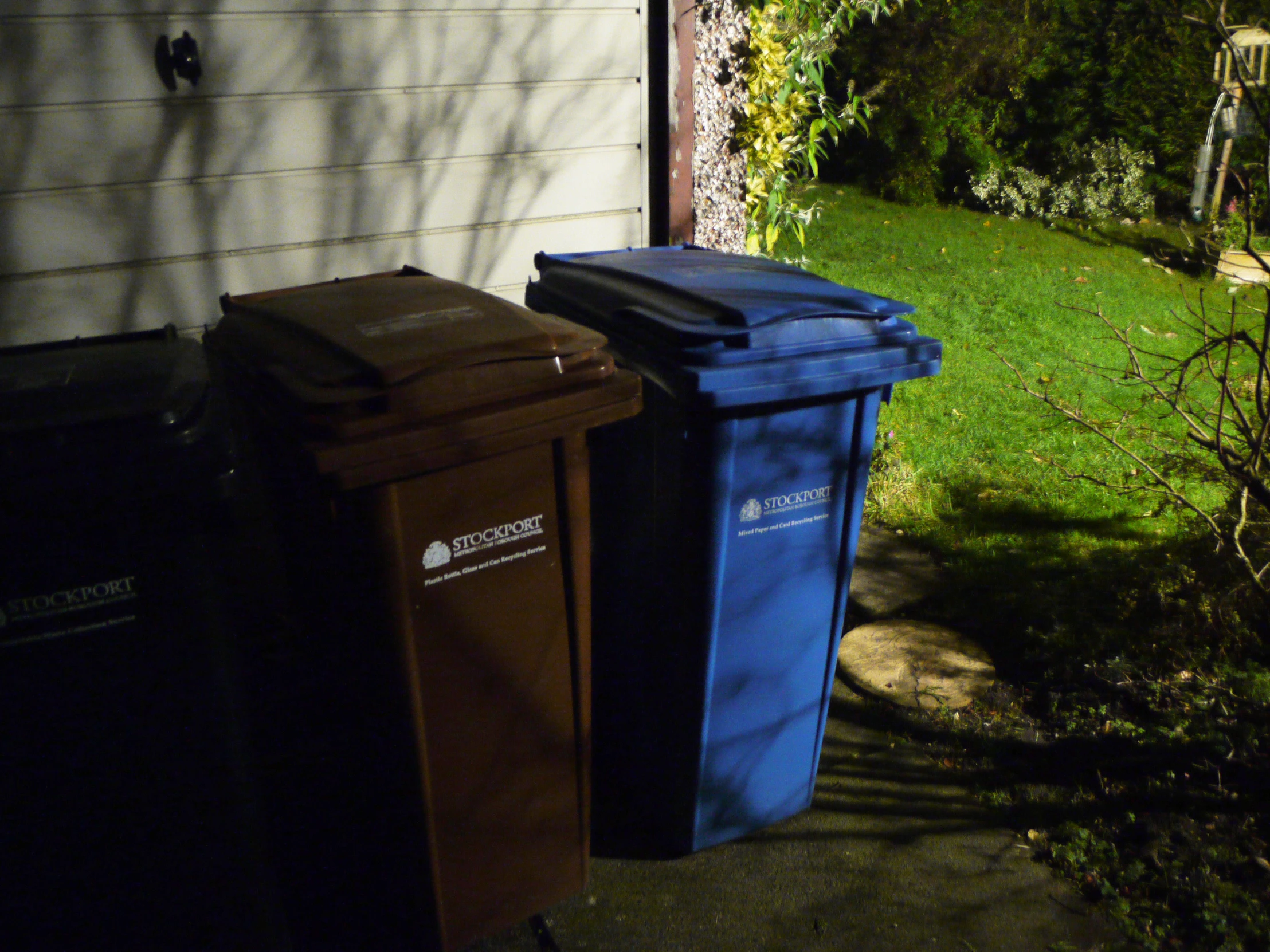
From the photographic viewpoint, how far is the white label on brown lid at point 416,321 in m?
2.18

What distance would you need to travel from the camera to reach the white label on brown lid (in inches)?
85.8

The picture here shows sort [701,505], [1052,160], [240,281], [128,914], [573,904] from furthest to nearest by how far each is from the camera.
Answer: [1052,160] < [240,281] < [573,904] < [701,505] < [128,914]

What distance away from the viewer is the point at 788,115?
172 inches

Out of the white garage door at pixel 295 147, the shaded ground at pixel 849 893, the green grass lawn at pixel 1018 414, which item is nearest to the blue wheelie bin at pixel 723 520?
the shaded ground at pixel 849 893

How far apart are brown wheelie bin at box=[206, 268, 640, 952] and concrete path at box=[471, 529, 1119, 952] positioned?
189 millimetres

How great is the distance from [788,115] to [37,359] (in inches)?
129

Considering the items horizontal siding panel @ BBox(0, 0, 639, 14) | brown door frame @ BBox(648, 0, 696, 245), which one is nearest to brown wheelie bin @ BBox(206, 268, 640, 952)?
horizontal siding panel @ BBox(0, 0, 639, 14)

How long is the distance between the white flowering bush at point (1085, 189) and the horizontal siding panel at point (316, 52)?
8347 mm

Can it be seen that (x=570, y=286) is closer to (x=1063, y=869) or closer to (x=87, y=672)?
(x=87, y=672)

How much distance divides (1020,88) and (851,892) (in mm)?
10998

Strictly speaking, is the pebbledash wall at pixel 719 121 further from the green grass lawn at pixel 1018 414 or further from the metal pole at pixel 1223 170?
the metal pole at pixel 1223 170

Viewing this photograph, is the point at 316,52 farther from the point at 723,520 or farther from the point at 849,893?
the point at 849,893

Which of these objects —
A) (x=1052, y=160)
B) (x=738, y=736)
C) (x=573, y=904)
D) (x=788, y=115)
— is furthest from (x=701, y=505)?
(x=1052, y=160)

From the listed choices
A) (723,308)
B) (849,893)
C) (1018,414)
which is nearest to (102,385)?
(723,308)
